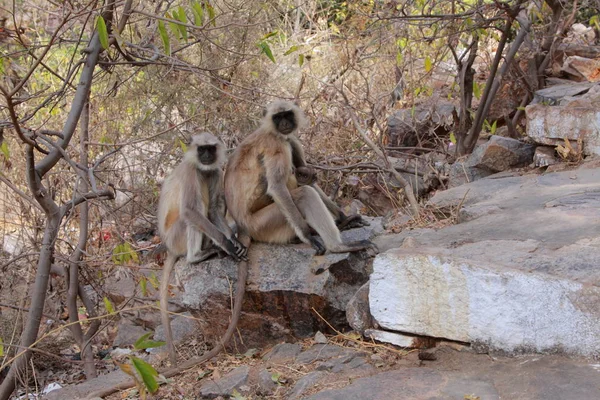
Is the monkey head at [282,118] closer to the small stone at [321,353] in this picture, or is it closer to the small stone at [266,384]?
the small stone at [321,353]

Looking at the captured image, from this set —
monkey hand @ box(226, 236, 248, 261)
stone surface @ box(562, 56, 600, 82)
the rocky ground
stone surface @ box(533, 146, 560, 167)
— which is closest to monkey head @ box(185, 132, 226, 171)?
monkey hand @ box(226, 236, 248, 261)

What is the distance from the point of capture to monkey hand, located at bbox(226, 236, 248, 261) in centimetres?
473

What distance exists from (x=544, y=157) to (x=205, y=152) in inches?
123

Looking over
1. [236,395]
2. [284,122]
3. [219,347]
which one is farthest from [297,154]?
[236,395]

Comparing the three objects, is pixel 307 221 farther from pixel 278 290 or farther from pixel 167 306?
pixel 167 306

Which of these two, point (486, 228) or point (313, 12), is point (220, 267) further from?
point (313, 12)

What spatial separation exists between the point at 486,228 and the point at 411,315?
0.94 meters

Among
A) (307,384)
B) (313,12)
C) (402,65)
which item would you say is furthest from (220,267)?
(313,12)

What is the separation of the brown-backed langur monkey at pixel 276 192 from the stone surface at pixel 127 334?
6.59 ft

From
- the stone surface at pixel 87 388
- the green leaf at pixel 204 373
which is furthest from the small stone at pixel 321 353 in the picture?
the stone surface at pixel 87 388

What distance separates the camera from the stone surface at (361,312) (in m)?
3.80

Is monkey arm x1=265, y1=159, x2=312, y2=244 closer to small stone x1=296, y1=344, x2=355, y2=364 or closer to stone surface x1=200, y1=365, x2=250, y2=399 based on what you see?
small stone x1=296, y1=344, x2=355, y2=364

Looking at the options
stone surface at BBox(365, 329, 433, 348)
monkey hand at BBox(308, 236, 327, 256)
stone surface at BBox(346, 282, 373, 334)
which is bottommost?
stone surface at BBox(365, 329, 433, 348)

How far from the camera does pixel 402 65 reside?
26.8ft
